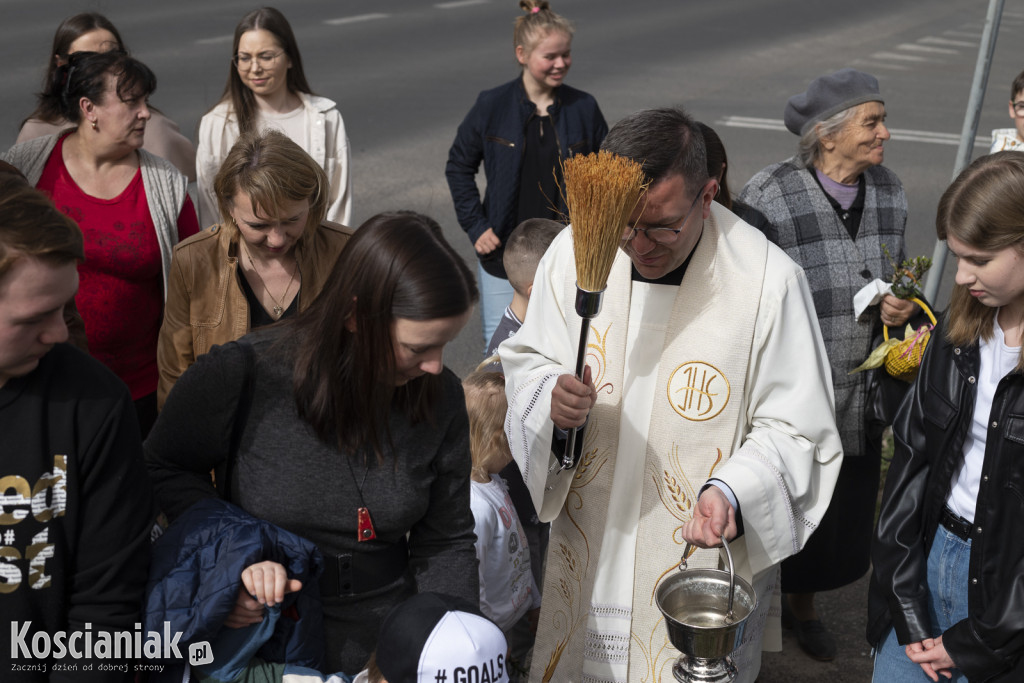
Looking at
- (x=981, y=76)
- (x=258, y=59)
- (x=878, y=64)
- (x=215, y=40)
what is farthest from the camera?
(x=878, y=64)

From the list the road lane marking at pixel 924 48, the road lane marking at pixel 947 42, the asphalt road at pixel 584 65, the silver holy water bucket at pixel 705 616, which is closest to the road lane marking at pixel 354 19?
the asphalt road at pixel 584 65

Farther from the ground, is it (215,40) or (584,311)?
(584,311)

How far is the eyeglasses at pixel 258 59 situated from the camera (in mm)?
5594

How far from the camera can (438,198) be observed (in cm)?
1007

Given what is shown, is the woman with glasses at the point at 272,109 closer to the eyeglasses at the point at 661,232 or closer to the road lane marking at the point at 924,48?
the eyeglasses at the point at 661,232

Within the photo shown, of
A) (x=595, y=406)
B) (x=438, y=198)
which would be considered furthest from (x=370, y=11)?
(x=595, y=406)

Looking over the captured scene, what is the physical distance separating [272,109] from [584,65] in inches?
381

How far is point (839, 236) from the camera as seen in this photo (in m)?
4.42

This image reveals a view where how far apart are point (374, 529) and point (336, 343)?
46cm

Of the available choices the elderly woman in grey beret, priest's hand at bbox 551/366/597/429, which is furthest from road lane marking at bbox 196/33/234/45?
priest's hand at bbox 551/366/597/429

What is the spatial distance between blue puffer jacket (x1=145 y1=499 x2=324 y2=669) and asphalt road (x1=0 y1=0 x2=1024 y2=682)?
4.48 metres

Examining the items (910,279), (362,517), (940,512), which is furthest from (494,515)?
(910,279)

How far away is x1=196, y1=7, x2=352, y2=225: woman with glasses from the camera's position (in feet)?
18.2

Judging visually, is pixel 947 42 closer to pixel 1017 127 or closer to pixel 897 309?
pixel 1017 127
